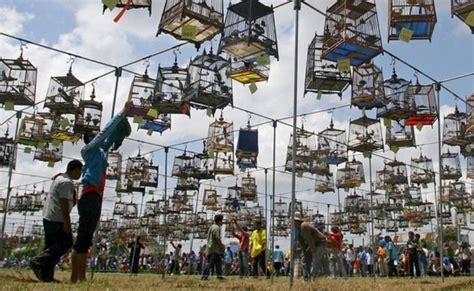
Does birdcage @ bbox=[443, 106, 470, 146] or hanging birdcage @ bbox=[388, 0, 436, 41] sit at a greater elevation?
hanging birdcage @ bbox=[388, 0, 436, 41]

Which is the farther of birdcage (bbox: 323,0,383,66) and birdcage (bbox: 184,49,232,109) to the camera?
birdcage (bbox: 184,49,232,109)

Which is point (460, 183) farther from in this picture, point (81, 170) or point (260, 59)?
point (81, 170)

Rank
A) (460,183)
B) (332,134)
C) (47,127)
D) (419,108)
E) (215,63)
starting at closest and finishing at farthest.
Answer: (215,63), (419,108), (47,127), (332,134), (460,183)

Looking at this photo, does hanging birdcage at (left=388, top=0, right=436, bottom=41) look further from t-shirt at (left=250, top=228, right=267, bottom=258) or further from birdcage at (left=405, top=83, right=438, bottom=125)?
t-shirt at (left=250, top=228, right=267, bottom=258)

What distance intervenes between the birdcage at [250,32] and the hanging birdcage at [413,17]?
2.14 meters

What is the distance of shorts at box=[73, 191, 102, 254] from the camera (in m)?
6.62

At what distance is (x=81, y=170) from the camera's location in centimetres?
725

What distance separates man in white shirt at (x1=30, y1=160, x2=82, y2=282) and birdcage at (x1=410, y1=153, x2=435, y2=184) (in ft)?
52.4

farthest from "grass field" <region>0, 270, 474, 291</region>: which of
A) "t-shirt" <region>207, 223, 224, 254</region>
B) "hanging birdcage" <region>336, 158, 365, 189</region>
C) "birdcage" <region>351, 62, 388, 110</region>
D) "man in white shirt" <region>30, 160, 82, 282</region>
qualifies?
"hanging birdcage" <region>336, 158, 365, 189</region>

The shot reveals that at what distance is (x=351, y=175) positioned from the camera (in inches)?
775

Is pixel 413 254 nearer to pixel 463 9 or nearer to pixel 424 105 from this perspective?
pixel 424 105

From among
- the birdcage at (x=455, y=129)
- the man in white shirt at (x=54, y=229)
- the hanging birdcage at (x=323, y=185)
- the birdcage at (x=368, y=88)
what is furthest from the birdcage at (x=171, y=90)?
the hanging birdcage at (x=323, y=185)

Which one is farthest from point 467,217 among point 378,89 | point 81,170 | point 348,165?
point 81,170

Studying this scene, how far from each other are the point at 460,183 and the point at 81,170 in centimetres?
1967
